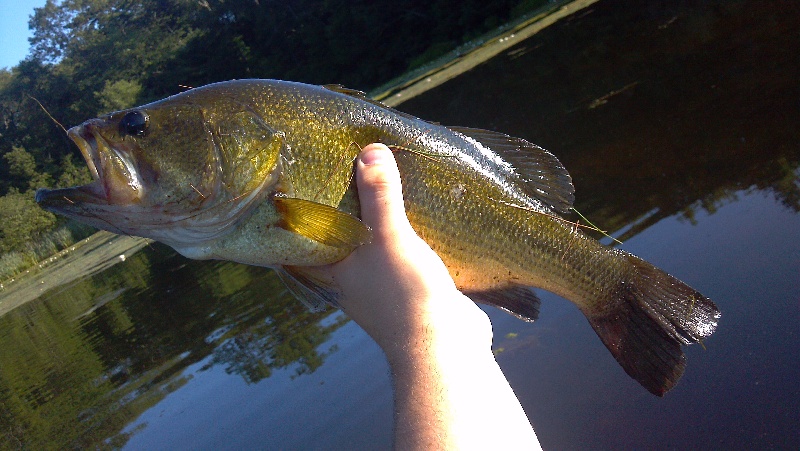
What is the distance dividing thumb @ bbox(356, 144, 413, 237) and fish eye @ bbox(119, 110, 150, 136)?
0.87m

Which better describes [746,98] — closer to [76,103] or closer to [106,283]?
[106,283]

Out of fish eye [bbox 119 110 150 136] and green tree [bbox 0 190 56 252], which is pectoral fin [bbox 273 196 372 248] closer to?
fish eye [bbox 119 110 150 136]

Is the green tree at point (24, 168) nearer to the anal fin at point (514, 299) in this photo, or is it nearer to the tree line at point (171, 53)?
the tree line at point (171, 53)

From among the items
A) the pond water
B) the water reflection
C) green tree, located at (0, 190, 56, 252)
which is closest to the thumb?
the pond water

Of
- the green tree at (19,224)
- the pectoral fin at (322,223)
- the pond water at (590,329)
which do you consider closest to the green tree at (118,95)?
the green tree at (19,224)

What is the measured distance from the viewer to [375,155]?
7.91ft

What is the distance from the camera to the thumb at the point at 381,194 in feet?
7.56

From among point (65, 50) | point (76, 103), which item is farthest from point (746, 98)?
point (65, 50)

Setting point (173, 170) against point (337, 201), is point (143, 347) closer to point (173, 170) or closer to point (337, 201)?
point (173, 170)

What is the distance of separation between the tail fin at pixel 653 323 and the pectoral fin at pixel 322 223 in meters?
1.19

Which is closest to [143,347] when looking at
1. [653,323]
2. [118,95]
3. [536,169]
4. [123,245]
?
→ [536,169]

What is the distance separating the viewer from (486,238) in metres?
2.64

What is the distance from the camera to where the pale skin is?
5.51ft

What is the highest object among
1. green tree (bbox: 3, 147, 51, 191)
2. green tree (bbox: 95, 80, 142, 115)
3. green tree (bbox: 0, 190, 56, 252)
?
green tree (bbox: 95, 80, 142, 115)
